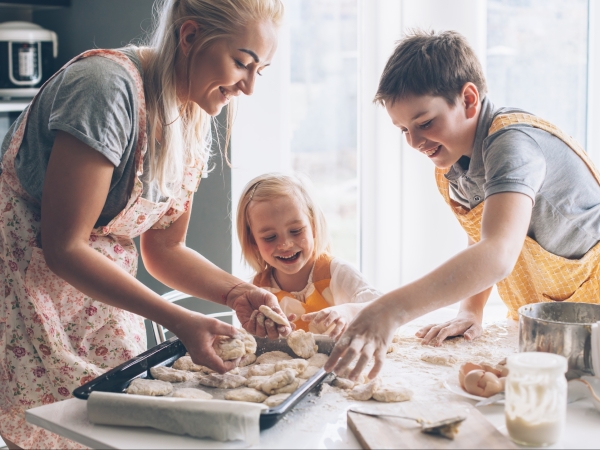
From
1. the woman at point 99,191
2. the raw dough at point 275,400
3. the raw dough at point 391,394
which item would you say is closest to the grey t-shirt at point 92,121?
the woman at point 99,191

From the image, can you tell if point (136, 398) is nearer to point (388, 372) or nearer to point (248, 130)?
point (388, 372)

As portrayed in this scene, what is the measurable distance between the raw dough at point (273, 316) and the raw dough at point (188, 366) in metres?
0.17

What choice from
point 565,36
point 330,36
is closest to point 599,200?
point 565,36

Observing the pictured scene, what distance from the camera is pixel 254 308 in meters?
1.54

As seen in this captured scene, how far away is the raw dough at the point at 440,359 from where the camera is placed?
1317 mm

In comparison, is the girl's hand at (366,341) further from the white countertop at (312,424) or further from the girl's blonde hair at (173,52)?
the girl's blonde hair at (173,52)

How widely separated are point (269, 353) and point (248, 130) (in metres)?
1.45

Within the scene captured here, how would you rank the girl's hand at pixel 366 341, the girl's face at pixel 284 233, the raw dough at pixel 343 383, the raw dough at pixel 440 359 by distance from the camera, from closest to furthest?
the girl's hand at pixel 366 341
the raw dough at pixel 343 383
the raw dough at pixel 440 359
the girl's face at pixel 284 233

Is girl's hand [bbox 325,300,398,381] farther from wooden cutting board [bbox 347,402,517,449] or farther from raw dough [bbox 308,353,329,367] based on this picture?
raw dough [bbox 308,353,329,367]

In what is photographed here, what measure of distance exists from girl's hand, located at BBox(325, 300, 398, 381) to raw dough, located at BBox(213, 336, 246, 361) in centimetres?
22

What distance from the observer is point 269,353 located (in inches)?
54.3

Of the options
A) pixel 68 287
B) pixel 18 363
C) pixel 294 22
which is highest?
pixel 294 22

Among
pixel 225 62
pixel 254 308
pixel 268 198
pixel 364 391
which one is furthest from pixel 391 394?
pixel 268 198

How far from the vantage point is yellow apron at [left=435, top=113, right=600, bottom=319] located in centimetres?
147
